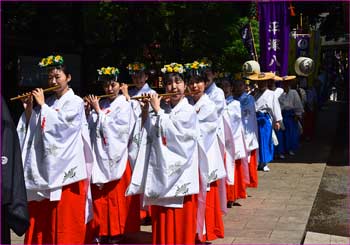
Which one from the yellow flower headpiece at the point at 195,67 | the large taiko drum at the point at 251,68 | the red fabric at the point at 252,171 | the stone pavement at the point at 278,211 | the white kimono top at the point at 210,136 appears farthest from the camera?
the large taiko drum at the point at 251,68

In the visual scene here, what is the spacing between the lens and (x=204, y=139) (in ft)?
18.9

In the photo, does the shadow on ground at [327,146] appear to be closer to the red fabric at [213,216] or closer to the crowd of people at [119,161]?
the red fabric at [213,216]

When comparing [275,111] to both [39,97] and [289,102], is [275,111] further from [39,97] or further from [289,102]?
[39,97]

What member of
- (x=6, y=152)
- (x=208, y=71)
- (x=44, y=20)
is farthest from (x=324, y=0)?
(x=6, y=152)

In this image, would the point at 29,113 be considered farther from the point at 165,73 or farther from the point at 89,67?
the point at 89,67

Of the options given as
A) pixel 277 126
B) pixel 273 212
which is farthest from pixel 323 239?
pixel 277 126

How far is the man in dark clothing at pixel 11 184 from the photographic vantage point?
2.94m

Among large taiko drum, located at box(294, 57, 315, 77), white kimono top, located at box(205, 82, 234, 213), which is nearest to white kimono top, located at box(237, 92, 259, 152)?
white kimono top, located at box(205, 82, 234, 213)

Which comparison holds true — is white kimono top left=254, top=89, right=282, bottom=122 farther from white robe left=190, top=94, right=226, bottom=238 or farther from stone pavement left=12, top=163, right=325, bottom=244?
white robe left=190, top=94, right=226, bottom=238

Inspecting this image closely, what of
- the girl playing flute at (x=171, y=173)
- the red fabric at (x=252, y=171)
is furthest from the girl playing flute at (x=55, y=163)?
the red fabric at (x=252, y=171)

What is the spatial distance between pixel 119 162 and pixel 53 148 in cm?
90

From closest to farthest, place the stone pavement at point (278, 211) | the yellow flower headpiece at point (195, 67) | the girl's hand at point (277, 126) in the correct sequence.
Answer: the yellow flower headpiece at point (195, 67)
the stone pavement at point (278, 211)
the girl's hand at point (277, 126)

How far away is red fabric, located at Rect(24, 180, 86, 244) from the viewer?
17.3ft

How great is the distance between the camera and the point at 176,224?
518cm
